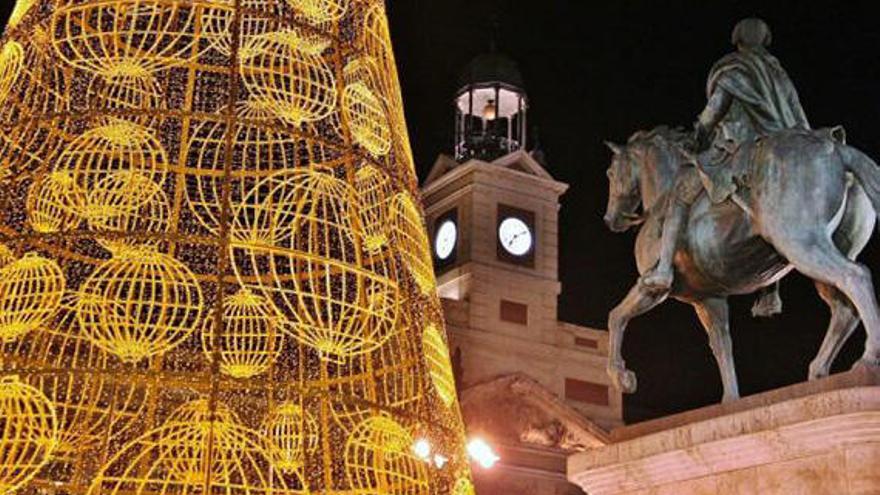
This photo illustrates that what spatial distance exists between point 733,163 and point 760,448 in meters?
2.00

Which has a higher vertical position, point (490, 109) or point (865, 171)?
point (490, 109)

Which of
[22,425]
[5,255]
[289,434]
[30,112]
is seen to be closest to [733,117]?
[289,434]

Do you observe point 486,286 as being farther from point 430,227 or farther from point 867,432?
point 867,432

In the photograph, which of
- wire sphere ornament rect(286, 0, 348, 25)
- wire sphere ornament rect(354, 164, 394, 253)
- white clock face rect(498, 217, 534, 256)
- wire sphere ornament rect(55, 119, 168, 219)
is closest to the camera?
wire sphere ornament rect(55, 119, 168, 219)

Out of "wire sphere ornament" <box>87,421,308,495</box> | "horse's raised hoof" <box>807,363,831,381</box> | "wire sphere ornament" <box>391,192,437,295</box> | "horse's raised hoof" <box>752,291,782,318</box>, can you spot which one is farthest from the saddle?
"wire sphere ornament" <box>87,421,308,495</box>

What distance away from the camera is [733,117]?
9078 millimetres

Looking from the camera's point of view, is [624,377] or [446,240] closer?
[624,377]

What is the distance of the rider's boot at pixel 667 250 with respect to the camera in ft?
29.1

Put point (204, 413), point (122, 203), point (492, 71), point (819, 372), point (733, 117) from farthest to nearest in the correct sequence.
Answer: point (492, 71) → point (733, 117) → point (204, 413) → point (819, 372) → point (122, 203)

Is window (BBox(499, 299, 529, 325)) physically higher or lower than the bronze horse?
higher

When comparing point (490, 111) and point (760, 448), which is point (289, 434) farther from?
point (490, 111)

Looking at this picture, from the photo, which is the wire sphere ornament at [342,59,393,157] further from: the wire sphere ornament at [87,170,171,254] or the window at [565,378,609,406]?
the window at [565,378,609,406]

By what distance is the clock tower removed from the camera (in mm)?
33781

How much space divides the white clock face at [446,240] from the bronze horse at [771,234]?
27.4 meters
